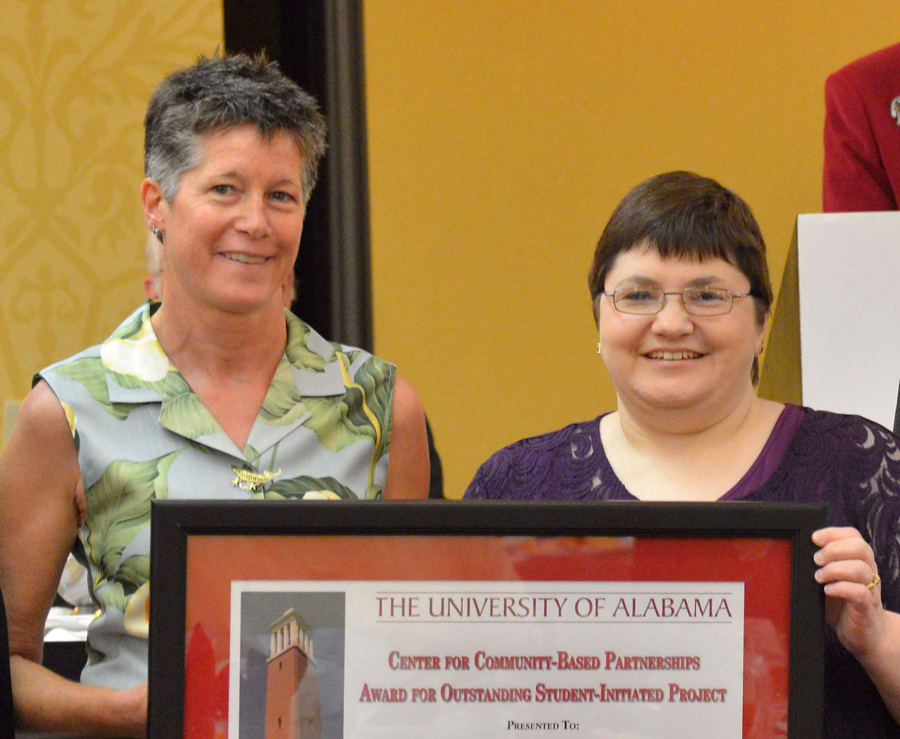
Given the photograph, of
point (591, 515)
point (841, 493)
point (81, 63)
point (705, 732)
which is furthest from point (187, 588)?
point (81, 63)

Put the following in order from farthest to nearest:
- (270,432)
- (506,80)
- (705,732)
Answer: (506,80), (270,432), (705,732)

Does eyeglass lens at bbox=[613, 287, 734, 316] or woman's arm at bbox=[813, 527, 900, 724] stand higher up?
eyeglass lens at bbox=[613, 287, 734, 316]

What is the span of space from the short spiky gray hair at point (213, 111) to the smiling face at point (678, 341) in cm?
42

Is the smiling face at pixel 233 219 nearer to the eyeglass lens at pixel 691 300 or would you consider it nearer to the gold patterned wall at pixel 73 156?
the eyeglass lens at pixel 691 300

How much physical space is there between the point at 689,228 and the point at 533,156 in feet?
7.05

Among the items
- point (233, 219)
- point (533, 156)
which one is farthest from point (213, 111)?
point (533, 156)

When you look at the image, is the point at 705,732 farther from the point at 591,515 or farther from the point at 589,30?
the point at 589,30

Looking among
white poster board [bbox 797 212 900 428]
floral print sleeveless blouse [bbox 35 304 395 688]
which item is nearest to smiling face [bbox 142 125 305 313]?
floral print sleeveless blouse [bbox 35 304 395 688]

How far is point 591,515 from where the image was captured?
1003 millimetres

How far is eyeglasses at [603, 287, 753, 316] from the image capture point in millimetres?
1363

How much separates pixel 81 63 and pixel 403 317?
1.12 meters

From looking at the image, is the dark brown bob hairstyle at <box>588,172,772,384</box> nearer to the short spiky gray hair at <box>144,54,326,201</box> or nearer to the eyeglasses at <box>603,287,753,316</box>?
the eyeglasses at <box>603,287,753,316</box>

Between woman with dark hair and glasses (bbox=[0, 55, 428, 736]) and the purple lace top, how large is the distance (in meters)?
0.20

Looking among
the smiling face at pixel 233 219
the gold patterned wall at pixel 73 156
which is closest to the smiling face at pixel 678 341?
the smiling face at pixel 233 219
